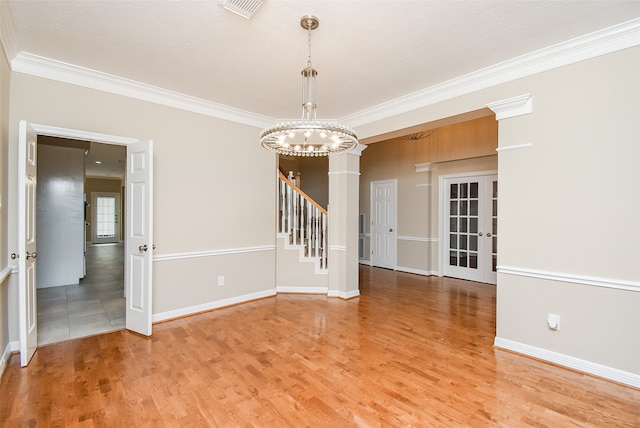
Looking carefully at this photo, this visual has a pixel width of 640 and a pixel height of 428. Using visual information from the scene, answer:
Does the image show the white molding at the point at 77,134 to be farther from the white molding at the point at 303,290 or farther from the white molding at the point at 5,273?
the white molding at the point at 303,290

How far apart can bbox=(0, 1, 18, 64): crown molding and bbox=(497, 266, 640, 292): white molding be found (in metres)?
4.72

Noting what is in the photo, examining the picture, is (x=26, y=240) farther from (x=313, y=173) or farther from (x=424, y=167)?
(x=313, y=173)

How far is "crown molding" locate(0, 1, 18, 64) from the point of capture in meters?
2.21

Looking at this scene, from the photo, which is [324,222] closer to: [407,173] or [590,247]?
[407,173]

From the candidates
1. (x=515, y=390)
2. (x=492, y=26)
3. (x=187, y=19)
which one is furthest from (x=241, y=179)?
(x=515, y=390)

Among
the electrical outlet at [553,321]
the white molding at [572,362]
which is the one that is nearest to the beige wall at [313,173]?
the white molding at [572,362]

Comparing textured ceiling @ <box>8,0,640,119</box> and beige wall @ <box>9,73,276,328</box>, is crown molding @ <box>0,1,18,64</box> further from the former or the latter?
beige wall @ <box>9,73,276,328</box>

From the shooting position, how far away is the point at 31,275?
2816 millimetres

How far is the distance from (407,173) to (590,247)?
4.47 m

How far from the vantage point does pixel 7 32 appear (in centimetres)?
242

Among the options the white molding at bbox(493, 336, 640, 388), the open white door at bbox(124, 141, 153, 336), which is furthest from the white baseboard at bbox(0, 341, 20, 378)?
the white molding at bbox(493, 336, 640, 388)

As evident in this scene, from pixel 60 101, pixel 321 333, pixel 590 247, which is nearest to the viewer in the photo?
pixel 590 247

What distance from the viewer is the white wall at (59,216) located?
541cm

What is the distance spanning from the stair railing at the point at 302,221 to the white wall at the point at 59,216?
396cm
